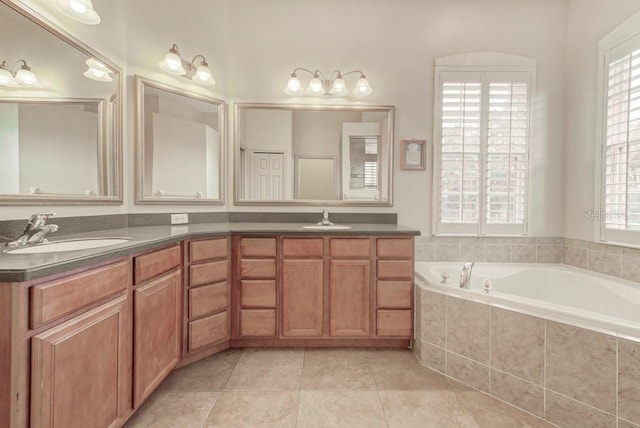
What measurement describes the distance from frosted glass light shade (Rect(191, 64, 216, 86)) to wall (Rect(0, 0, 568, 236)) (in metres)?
0.16

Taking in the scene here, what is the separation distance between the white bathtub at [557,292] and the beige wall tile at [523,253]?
0.23ft

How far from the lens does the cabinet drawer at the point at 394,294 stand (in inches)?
82.7

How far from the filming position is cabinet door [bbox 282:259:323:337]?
6.88 ft

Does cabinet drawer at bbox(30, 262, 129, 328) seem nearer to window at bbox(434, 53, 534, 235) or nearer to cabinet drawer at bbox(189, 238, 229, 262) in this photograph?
cabinet drawer at bbox(189, 238, 229, 262)

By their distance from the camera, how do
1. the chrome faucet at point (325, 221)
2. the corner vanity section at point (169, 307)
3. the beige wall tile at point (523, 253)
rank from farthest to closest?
1. the beige wall tile at point (523, 253)
2. the chrome faucet at point (325, 221)
3. the corner vanity section at point (169, 307)

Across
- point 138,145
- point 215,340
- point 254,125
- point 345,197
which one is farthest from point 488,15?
point 215,340

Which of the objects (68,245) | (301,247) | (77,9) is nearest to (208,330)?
(301,247)

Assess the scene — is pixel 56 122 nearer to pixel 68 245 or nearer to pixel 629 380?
pixel 68 245

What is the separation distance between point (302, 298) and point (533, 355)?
140 cm

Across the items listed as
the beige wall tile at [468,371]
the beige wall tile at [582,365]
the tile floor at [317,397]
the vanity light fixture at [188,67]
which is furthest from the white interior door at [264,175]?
the beige wall tile at [582,365]

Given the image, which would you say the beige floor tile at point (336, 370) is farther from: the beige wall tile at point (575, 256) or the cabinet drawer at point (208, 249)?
the beige wall tile at point (575, 256)

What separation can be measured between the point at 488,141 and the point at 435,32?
3.65 feet

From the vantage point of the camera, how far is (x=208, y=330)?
1.96 metres

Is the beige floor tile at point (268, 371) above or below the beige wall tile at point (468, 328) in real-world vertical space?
below
